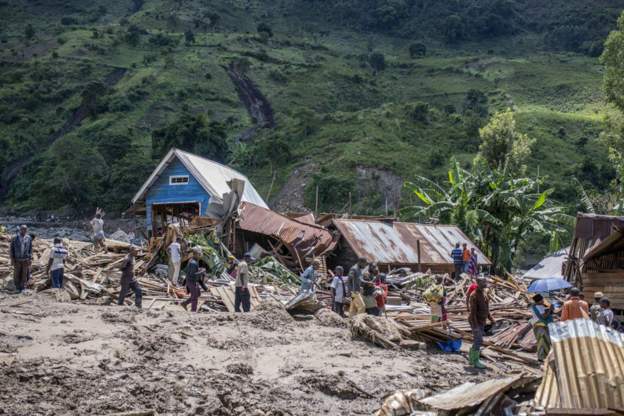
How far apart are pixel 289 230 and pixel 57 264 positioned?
9.29 m

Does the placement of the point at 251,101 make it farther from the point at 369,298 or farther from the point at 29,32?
the point at 369,298

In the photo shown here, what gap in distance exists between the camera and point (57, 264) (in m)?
16.7

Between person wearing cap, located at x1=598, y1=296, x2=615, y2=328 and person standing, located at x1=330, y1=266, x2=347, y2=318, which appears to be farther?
person standing, located at x1=330, y1=266, x2=347, y2=318

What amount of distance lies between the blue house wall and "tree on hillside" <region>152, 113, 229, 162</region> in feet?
109

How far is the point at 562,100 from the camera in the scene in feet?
271

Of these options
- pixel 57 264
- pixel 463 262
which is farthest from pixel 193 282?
pixel 463 262

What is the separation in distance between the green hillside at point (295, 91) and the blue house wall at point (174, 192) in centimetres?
2551

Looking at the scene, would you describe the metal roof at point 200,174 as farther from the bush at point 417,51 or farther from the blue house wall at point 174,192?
the bush at point 417,51

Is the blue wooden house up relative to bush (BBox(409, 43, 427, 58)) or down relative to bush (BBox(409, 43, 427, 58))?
down

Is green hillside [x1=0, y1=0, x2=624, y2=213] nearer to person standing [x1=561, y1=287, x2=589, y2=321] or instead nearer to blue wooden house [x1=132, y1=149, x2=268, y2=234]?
blue wooden house [x1=132, y1=149, x2=268, y2=234]

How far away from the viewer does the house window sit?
1111 inches

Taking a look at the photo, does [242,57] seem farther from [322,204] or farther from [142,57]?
[322,204]

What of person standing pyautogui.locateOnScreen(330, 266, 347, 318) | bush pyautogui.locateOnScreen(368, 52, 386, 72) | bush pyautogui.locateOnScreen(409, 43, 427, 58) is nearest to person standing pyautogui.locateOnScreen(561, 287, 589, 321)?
person standing pyautogui.locateOnScreen(330, 266, 347, 318)

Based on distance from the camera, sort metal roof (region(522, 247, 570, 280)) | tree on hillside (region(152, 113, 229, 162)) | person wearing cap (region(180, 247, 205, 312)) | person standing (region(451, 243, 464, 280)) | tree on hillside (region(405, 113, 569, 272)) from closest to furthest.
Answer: person wearing cap (region(180, 247, 205, 312))
person standing (region(451, 243, 464, 280))
metal roof (region(522, 247, 570, 280))
tree on hillside (region(405, 113, 569, 272))
tree on hillside (region(152, 113, 229, 162))
